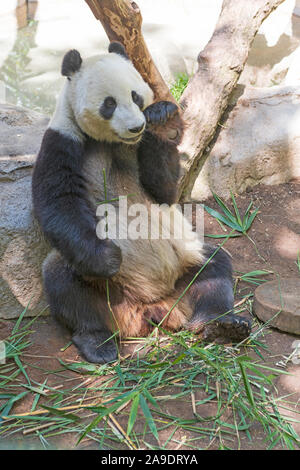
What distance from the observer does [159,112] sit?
3508 mm

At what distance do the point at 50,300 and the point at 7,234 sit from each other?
2.13 ft

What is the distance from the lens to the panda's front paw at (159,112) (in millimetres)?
3502

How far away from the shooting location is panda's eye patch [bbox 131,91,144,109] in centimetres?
342

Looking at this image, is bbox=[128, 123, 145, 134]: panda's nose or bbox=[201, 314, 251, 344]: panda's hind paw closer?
bbox=[128, 123, 145, 134]: panda's nose

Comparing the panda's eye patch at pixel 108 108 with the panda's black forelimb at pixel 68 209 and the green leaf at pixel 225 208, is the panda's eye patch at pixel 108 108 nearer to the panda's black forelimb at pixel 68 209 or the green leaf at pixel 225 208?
the panda's black forelimb at pixel 68 209

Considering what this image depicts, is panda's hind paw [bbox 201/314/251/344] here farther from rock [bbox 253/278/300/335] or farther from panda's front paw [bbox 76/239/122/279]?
panda's front paw [bbox 76/239/122/279]

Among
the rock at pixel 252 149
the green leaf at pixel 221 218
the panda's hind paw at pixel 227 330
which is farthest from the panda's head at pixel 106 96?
the rock at pixel 252 149

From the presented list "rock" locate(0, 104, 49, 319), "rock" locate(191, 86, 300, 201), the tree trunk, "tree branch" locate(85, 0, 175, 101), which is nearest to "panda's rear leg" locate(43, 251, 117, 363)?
"rock" locate(0, 104, 49, 319)

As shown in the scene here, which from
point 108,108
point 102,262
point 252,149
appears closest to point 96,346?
point 102,262

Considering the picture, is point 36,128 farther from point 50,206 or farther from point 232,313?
point 232,313

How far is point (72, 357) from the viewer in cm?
365

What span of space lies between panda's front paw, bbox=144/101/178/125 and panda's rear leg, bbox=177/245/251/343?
104cm

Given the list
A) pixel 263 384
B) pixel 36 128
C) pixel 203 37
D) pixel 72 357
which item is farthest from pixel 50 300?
pixel 203 37

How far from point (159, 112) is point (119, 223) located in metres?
0.79
